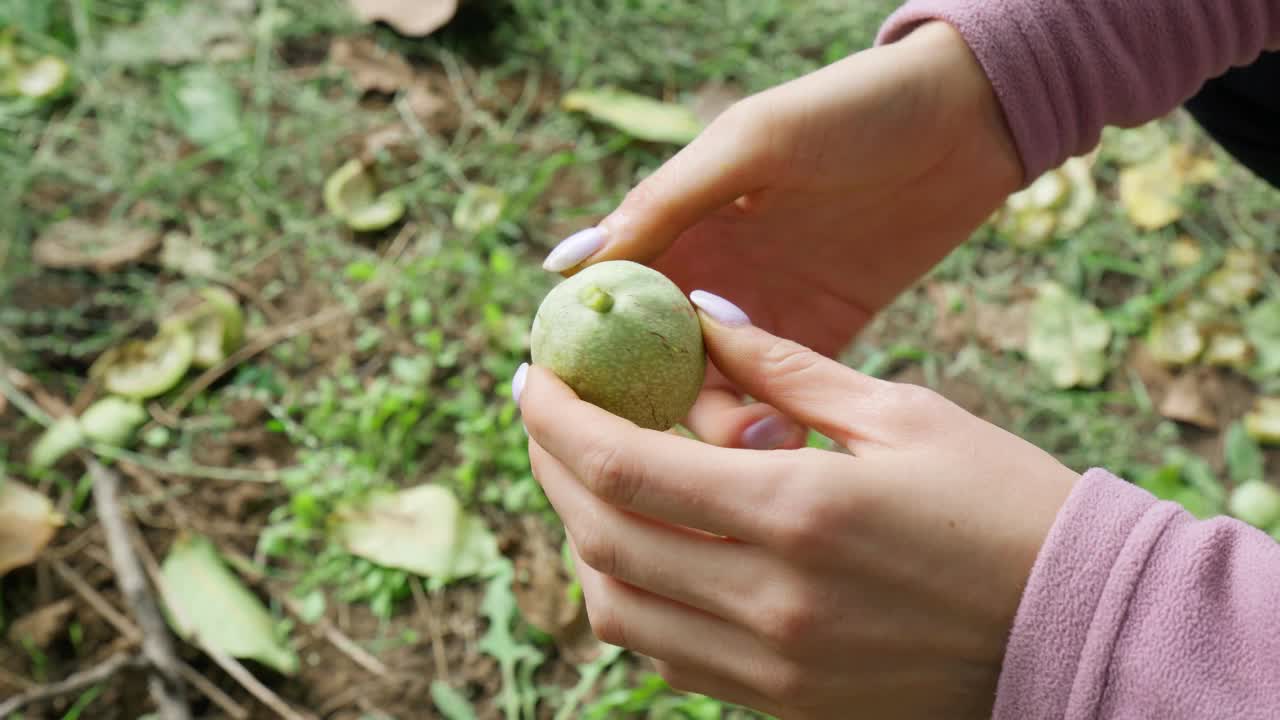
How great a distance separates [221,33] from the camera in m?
2.71

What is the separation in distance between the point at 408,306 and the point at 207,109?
2.83 feet

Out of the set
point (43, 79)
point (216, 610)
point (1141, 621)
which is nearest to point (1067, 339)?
point (1141, 621)

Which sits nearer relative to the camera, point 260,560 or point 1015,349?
point 260,560

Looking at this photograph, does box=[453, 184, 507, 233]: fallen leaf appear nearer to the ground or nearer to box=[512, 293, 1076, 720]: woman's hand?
the ground

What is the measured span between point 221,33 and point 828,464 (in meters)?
2.44

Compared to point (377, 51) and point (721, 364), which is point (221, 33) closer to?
point (377, 51)

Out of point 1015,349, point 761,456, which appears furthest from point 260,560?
point 1015,349

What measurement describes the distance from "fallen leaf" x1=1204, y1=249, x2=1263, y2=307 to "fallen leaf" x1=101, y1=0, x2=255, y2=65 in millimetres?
2563

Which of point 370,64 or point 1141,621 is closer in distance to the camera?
point 1141,621

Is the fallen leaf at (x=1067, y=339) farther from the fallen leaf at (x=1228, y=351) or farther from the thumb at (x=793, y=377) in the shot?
the thumb at (x=793, y=377)

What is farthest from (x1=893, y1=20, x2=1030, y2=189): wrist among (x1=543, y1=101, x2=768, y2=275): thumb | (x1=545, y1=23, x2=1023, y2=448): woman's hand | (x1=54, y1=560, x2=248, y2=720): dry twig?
(x1=54, y1=560, x2=248, y2=720): dry twig

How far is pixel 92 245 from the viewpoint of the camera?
2.23 m

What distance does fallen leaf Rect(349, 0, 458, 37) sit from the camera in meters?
2.59

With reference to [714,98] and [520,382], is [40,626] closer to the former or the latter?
[520,382]
